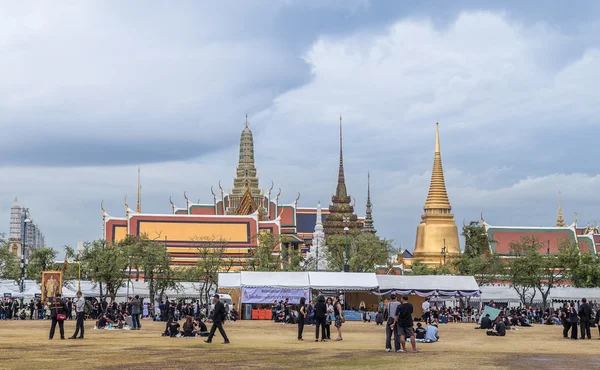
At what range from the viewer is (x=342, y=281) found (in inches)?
1933

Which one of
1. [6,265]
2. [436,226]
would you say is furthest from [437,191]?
[6,265]

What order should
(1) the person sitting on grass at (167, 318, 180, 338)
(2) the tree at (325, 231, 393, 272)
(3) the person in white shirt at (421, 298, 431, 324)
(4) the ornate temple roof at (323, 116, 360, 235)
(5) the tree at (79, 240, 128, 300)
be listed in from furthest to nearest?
(4) the ornate temple roof at (323, 116, 360, 235)
(2) the tree at (325, 231, 393, 272)
(5) the tree at (79, 240, 128, 300)
(3) the person in white shirt at (421, 298, 431, 324)
(1) the person sitting on grass at (167, 318, 180, 338)

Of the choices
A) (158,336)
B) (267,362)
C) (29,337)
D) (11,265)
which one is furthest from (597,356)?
(11,265)

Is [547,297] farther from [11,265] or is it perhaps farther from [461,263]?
[11,265]

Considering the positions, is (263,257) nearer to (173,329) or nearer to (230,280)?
(230,280)

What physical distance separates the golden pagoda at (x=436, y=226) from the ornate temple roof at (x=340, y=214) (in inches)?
465

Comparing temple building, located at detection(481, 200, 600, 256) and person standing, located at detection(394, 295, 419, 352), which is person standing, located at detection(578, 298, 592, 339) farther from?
temple building, located at detection(481, 200, 600, 256)

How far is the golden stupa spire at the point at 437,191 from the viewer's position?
101188 millimetres

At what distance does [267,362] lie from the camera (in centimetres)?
2025

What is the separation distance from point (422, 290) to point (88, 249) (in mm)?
26011

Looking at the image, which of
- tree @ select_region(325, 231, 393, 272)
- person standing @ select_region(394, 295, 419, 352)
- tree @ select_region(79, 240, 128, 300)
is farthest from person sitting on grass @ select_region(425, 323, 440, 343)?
tree @ select_region(325, 231, 393, 272)

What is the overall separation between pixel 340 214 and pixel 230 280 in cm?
6723

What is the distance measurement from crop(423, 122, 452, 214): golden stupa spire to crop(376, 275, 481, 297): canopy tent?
5053 cm

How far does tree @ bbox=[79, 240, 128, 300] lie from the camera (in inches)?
2344
